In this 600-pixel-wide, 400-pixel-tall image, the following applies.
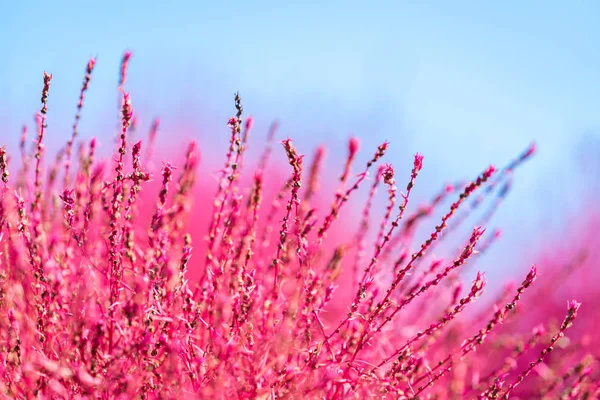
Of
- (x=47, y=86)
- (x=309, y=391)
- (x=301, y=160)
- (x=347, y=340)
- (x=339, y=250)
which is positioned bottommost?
(x=309, y=391)

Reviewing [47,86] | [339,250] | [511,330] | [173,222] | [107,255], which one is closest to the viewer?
[339,250]

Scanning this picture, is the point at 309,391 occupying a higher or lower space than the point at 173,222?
lower

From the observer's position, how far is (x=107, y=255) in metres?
1.69

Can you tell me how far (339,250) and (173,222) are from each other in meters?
0.44

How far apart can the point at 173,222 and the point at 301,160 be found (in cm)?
36

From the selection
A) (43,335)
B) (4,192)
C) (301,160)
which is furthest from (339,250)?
(4,192)

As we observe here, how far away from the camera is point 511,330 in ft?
16.2

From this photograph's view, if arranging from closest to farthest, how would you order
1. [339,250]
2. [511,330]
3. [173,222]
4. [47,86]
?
[339,250], [173,222], [47,86], [511,330]

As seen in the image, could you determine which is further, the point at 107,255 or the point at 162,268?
the point at 107,255

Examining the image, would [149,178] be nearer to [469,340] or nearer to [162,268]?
[162,268]

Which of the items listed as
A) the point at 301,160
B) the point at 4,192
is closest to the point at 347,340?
the point at 301,160

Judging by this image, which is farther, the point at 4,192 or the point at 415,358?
the point at 415,358

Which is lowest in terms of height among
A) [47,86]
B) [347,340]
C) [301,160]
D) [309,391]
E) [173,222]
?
[309,391]

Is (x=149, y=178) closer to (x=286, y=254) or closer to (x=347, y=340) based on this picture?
(x=286, y=254)
